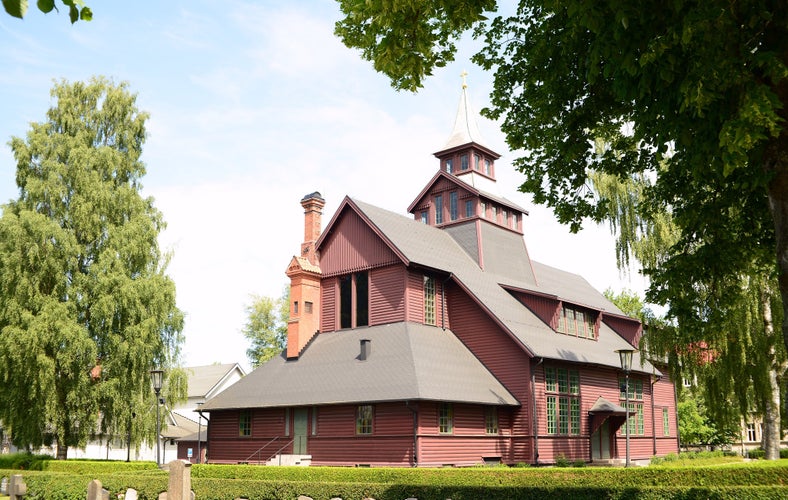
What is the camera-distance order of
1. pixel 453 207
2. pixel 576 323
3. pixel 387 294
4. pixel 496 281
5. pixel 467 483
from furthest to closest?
pixel 453 207 < pixel 576 323 < pixel 496 281 < pixel 387 294 < pixel 467 483

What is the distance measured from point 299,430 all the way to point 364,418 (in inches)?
148

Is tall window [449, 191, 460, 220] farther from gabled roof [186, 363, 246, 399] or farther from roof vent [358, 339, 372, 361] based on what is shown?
gabled roof [186, 363, 246, 399]

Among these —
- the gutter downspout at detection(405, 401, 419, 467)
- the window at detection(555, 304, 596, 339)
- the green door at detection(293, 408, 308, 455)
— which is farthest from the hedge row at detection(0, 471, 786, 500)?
the window at detection(555, 304, 596, 339)

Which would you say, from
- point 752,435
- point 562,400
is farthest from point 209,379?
point 752,435

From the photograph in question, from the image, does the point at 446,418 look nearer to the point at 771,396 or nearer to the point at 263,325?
the point at 771,396

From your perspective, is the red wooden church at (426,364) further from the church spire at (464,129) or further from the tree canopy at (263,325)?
the tree canopy at (263,325)

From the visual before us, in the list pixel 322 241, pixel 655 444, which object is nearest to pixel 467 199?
pixel 322 241

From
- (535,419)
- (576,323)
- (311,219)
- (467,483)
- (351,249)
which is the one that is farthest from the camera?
(576,323)

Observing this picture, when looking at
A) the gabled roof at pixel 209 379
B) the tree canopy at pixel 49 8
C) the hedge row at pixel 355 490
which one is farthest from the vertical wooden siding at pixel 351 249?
the gabled roof at pixel 209 379

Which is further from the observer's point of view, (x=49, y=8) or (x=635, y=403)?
(x=635, y=403)

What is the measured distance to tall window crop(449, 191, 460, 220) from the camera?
41156 mm

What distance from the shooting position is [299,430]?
31.1 metres

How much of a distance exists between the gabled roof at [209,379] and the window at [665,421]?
44.7 meters

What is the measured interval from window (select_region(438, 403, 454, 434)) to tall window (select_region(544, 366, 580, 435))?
19.9 feet
